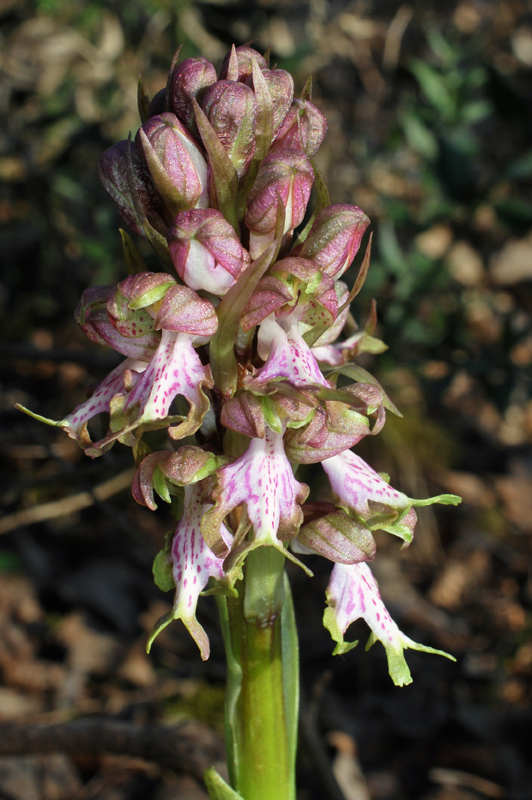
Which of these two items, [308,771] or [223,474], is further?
[308,771]

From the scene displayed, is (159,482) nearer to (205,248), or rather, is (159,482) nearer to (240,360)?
(240,360)

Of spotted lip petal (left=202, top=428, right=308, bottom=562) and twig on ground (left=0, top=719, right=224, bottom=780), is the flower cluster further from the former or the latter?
twig on ground (left=0, top=719, right=224, bottom=780)

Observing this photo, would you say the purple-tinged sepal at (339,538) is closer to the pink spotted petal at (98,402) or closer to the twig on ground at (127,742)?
the pink spotted petal at (98,402)

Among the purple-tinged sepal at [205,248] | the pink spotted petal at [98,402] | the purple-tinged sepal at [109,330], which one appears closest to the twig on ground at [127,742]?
the pink spotted petal at [98,402]

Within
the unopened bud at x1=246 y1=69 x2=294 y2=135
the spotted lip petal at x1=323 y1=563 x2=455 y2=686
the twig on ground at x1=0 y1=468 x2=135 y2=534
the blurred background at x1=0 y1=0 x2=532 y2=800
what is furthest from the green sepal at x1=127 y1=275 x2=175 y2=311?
the twig on ground at x1=0 y1=468 x2=135 y2=534

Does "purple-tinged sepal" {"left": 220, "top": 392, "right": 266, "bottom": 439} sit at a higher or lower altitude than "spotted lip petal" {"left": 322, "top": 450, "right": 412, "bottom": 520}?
higher

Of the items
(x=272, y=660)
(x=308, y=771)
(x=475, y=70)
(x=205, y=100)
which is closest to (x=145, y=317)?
(x=205, y=100)

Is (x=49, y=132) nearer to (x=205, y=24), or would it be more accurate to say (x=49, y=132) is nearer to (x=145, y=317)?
(x=205, y=24)

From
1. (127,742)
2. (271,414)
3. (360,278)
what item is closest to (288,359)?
(271,414)
